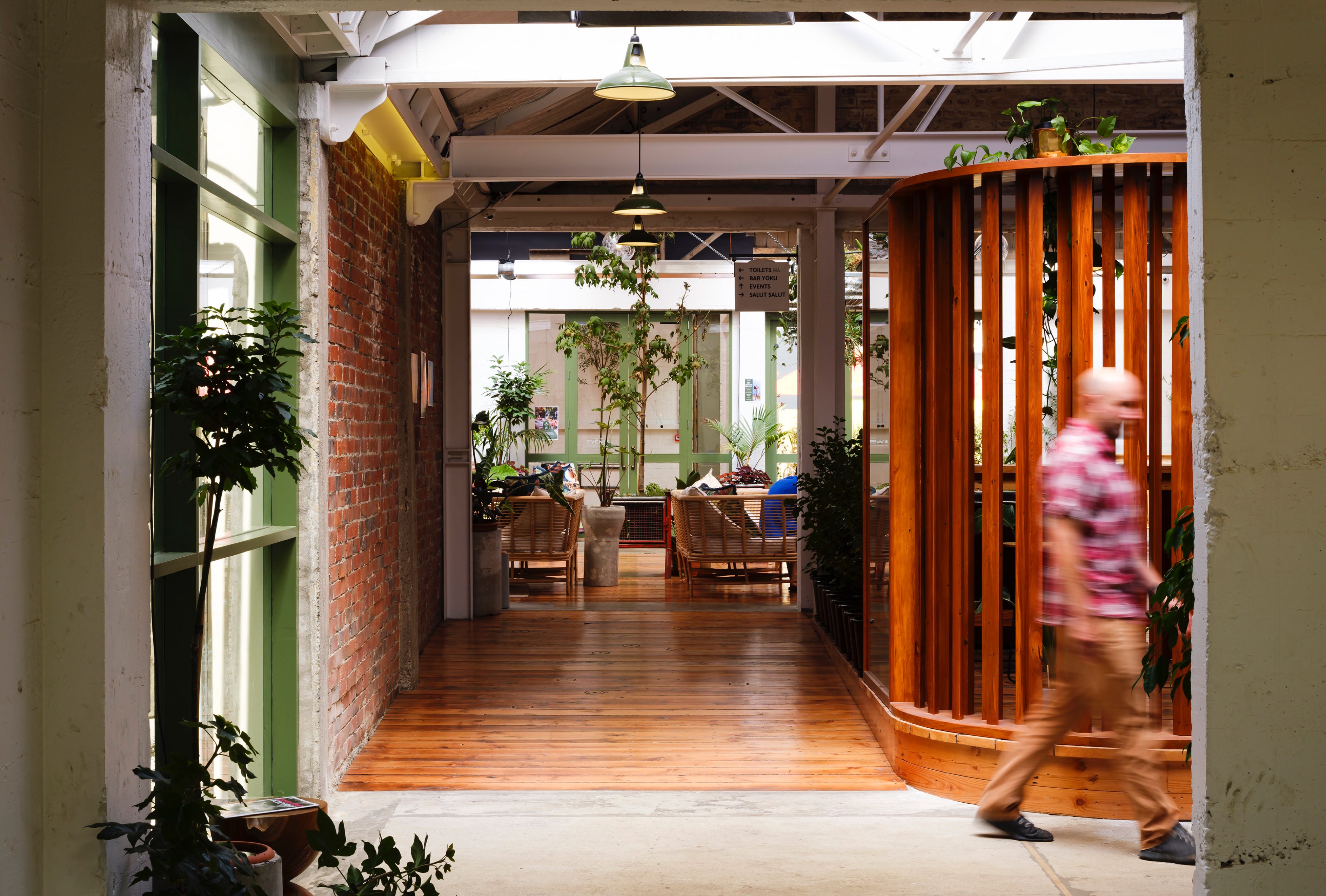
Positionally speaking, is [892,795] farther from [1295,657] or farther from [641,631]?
[641,631]

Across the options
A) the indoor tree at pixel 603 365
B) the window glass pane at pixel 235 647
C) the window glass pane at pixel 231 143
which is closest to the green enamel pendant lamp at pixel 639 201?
the window glass pane at pixel 231 143

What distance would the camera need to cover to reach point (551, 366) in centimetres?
1495

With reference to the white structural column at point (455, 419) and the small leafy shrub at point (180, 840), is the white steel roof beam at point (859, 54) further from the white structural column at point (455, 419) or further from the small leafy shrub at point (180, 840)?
the white structural column at point (455, 419)

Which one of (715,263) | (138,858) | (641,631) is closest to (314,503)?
(138,858)

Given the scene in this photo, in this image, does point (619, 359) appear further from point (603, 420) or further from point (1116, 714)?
point (1116, 714)

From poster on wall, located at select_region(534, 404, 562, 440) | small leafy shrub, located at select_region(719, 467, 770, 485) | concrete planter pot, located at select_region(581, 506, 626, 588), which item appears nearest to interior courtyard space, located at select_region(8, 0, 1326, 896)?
concrete planter pot, located at select_region(581, 506, 626, 588)

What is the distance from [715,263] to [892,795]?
35.2 feet

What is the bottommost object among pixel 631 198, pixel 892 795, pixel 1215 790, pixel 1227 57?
pixel 892 795

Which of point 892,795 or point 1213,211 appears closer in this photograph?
point 1213,211

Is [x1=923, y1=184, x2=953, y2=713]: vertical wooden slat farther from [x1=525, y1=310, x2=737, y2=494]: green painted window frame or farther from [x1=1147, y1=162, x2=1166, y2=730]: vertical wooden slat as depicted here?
[x1=525, y1=310, x2=737, y2=494]: green painted window frame

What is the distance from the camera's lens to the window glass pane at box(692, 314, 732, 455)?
48.8 feet

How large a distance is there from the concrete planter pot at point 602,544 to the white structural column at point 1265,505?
7.68 m

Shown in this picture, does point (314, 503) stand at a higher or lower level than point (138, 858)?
higher

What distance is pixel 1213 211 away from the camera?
2.34 metres
